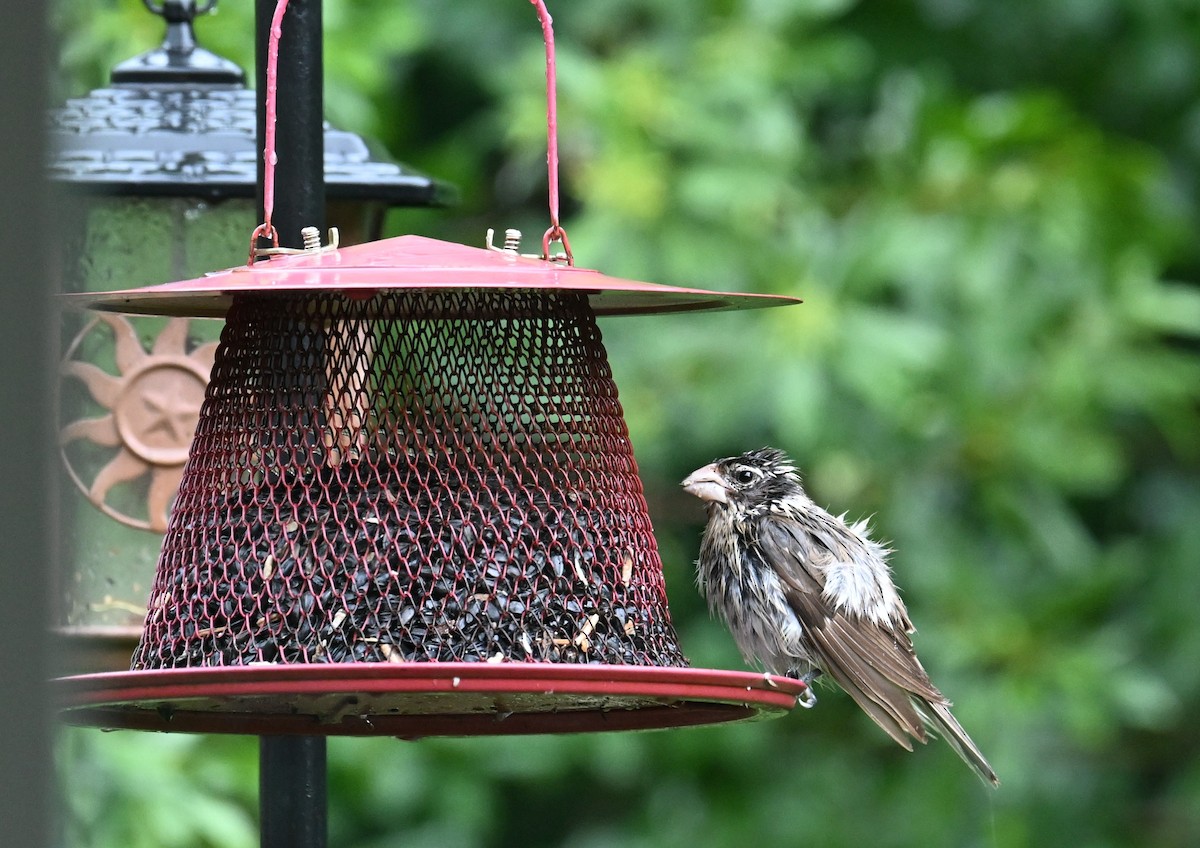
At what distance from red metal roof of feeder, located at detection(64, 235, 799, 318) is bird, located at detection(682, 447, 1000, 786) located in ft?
5.53

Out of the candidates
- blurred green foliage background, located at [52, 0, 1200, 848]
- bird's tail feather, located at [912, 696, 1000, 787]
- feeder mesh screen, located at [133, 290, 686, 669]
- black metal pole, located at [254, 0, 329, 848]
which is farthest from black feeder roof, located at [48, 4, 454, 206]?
blurred green foliage background, located at [52, 0, 1200, 848]

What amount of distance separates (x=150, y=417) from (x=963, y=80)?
7.71 m

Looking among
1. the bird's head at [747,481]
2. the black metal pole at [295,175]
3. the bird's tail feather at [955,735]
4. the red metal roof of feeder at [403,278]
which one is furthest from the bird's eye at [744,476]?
the black metal pole at [295,175]

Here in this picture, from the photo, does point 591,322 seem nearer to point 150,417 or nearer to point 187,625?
point 187,625

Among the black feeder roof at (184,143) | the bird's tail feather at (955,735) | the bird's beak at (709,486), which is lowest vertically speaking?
the bird's tail feather at (955,735)

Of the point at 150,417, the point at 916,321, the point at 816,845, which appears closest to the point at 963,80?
the point at 916,321

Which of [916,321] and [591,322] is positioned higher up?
[591,322]

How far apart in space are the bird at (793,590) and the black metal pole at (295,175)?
1.69 meters

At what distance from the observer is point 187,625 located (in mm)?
3670

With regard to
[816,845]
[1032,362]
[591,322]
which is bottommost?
[816,845]

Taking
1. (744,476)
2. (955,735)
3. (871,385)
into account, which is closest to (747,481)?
(744,476)

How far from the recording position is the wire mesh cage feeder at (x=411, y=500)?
11.5 ft

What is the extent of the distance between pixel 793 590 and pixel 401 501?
6.25ft

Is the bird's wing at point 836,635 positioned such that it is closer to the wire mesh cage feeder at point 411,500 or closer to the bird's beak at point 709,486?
the bird's beak at point 709,486
